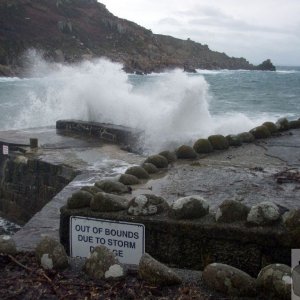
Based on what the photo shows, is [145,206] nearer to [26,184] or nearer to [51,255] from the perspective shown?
[51,255]

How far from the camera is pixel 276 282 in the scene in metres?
3.03

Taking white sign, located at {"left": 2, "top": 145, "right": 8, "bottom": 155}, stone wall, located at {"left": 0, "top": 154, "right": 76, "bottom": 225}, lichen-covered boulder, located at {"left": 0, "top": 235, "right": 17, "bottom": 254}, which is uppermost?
lichen-covered boulder, located at {"left": 0, "top": 235, "right": 17, "bottom": 254}

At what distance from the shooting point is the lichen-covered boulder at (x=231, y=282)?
3.12 metres

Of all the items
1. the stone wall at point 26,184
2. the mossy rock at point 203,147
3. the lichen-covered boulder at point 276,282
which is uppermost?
the mossy rock at point 203,147

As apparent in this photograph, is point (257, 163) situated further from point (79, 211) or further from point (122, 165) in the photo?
point (79, 211)

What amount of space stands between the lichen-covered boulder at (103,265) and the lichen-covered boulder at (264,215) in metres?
1.09

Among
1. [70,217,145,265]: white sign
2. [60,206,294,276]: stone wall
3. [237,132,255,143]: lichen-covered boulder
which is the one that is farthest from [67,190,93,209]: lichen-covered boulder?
[237,132,255,143]: lichen-covered boulder

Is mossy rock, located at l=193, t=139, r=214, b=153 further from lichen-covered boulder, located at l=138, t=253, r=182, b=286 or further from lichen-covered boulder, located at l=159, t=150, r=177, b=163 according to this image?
lichen-covered boulder, located at l=138, t=253, r=182, b=286

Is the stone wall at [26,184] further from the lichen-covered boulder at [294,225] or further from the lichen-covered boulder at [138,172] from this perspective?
the lichen-covered boulder at [294,225]

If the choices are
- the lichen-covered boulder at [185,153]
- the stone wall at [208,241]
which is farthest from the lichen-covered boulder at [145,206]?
the lichen-covered boulder at [185,153]

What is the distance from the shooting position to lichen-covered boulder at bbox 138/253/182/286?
326cm

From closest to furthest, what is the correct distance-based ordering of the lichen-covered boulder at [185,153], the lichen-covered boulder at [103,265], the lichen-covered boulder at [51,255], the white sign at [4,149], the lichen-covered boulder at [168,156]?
the lichen-covered boulder at [103,265] → the lichen-covered boulder at [51,255] → the lichen-covered boulder at [168,156] → the lichen-covered boulder at [185,153] → the white sign at [4,149]

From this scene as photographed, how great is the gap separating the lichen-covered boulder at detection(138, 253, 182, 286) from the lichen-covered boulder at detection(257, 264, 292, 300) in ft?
1.78

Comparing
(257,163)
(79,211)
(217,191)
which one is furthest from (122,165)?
(79,211)
